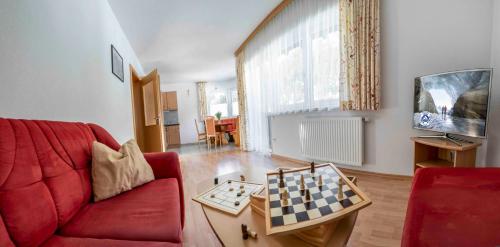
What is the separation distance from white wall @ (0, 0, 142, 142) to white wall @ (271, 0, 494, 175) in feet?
9.23

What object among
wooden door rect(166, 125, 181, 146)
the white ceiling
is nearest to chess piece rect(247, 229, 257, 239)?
the white ceiling

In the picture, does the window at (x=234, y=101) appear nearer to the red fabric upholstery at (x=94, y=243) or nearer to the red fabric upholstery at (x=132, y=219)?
the red fabric upholstery at (x=132, y=219)

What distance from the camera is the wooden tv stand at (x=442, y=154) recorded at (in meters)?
1.65

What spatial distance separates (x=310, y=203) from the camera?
818mm

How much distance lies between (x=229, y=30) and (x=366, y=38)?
2.22m

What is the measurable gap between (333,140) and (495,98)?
144 cm

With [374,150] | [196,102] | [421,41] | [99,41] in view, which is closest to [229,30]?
[99,41]

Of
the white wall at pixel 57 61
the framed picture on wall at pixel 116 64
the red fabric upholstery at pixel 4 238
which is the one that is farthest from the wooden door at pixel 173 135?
the red fabric upholstery at pixel 4 238

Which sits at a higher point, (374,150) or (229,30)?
(229,30)

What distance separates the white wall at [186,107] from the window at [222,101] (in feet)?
1.85

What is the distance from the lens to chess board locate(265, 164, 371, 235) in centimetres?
69

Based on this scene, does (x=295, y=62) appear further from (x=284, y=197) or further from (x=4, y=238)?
(x=4, y=238)

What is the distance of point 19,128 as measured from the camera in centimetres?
81

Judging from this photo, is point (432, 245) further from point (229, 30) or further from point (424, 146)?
point (229, 30)
